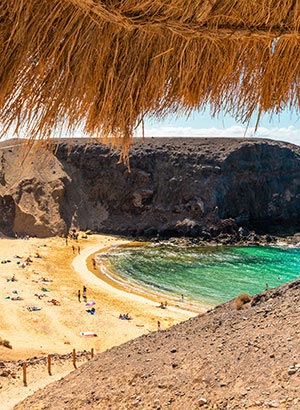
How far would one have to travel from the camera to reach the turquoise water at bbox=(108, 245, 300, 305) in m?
29.0

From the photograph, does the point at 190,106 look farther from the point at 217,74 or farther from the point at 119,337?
the point at 119,337

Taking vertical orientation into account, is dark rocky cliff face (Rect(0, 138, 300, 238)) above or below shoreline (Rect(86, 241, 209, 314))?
above

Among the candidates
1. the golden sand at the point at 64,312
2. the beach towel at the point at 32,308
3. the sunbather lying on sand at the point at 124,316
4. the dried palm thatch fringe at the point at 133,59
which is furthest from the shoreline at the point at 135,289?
the dried palm thatch fringe at the point at 133,59

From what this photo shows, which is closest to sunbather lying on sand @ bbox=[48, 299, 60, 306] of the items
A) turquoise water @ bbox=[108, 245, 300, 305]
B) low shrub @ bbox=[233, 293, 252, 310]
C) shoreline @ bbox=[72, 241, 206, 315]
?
shoreline @ bbox=[72, 241, 206, 315]

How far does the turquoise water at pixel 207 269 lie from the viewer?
29.0 m

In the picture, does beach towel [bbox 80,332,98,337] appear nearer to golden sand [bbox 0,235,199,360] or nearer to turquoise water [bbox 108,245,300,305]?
golden sand [bbox 0,235,199,360]

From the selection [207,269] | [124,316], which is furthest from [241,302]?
[207,269]

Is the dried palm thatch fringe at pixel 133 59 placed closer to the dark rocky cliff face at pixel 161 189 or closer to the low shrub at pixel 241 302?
the low shrub at pixel 241 302

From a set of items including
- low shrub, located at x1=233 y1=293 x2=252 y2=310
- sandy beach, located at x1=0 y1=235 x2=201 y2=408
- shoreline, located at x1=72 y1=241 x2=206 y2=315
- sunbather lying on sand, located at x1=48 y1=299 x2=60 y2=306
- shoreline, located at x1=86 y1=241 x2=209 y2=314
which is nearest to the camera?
low shrub, located at x1=233 y1=293 x2=252 y2=310

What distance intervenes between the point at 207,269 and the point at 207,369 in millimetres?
29106

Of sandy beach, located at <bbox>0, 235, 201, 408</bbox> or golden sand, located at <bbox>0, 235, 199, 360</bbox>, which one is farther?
golden sand, located at <bbox>0, 235, 199, 360</bbox>

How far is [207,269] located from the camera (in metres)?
35.1

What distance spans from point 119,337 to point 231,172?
4066cm

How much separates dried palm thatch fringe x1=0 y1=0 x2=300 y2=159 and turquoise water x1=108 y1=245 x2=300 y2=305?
2408 centimetres
